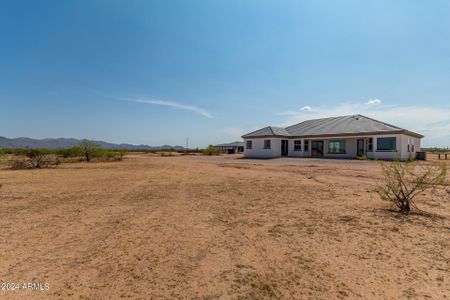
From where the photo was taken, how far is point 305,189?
8320 mm

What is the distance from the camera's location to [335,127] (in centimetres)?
2888

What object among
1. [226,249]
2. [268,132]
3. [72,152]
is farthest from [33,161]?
[268,132]

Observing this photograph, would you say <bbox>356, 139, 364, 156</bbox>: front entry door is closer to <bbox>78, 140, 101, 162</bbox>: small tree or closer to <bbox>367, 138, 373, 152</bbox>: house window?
<bbox>367, 138, 373, 152</bbox>: house window

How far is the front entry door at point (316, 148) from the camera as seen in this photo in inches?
1159

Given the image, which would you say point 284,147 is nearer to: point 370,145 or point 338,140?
point 338,140

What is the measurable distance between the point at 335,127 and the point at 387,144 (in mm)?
6621

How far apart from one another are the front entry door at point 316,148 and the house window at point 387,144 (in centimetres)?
665

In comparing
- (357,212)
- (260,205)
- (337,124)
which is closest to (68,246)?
(260,205)

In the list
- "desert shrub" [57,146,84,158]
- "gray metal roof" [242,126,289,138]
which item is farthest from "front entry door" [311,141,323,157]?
"desert shrub" [57,146,84,158]

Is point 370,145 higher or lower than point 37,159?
higher

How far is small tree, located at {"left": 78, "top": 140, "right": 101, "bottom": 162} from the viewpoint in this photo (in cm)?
2356

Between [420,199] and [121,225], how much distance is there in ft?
25.3

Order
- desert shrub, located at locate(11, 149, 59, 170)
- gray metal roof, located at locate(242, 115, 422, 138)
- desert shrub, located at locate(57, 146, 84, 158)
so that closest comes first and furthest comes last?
desert shrub, located at locate(11, 149, 59, 170) < desert shrub, located at locate(57, 146, 84, 158) < gray metal roof, located at locate(242, 115, 422, 138)

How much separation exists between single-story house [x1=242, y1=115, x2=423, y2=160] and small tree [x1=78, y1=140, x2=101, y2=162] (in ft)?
59.0
